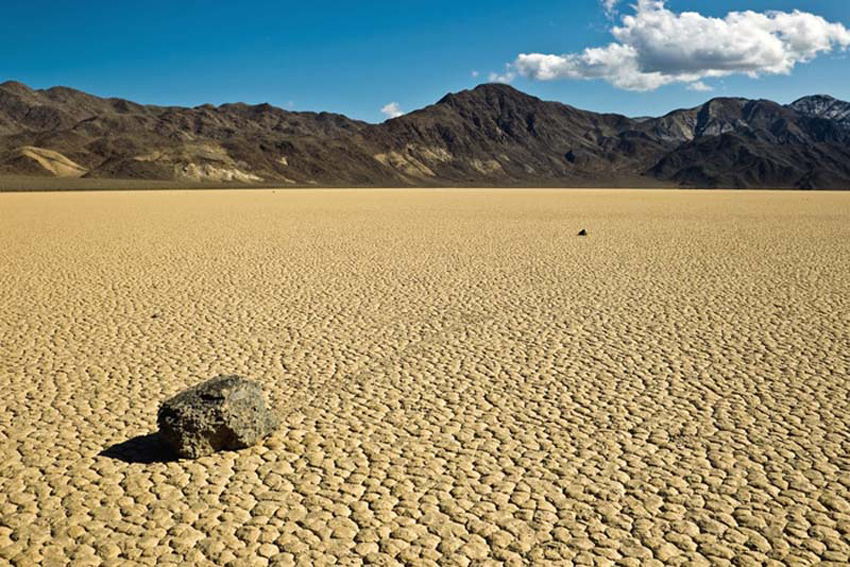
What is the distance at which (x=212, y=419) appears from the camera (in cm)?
479

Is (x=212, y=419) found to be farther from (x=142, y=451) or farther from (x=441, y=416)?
(x=441, y=416)

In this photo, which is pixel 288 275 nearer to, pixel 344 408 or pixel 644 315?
pixel 644 315

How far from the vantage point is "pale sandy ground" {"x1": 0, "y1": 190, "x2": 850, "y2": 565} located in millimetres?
3822

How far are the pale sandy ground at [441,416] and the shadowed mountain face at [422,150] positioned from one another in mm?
82850

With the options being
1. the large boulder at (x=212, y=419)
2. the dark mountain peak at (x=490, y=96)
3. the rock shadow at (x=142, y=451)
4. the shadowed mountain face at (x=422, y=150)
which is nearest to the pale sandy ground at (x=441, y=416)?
the rock shadow at (x=142, y=451)

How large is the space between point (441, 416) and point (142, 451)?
225cm

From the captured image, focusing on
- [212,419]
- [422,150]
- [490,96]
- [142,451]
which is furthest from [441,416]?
[490,96]

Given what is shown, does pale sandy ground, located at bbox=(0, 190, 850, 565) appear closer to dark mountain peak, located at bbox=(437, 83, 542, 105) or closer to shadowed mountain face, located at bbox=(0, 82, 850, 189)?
shadowed mountain face, located at bbox=(0, 82, 850, 189)

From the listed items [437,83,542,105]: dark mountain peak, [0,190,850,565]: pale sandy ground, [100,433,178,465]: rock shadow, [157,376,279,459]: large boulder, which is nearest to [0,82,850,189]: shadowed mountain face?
[437,83,542,105]: dark mountain peak

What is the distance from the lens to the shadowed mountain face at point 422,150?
3844 inches

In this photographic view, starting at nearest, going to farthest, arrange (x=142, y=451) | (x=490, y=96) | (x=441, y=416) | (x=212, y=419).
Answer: (x=212, y=419)
(x=142, y=451)
(x=441, y=416)
(x=490, y=96)

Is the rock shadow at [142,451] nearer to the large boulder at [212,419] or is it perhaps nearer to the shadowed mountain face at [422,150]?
the large boulder at [212,419]

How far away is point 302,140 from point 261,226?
95219 mm

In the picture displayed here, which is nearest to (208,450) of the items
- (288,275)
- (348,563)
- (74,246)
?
(348,563)
